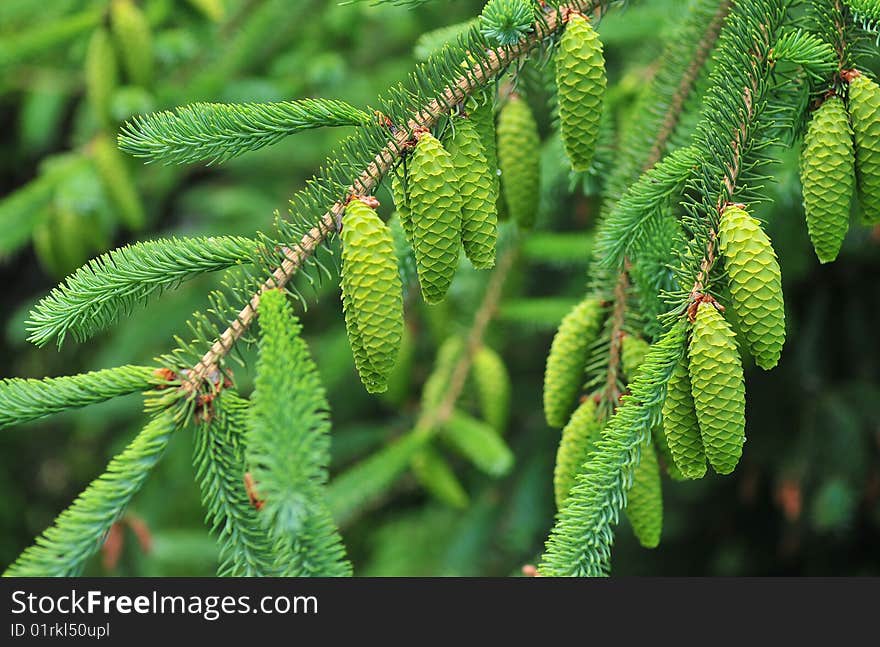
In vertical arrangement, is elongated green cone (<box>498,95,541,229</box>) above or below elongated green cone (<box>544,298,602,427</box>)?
above

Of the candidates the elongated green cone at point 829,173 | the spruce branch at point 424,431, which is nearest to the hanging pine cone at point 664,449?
the elongated green cone at point 829,173

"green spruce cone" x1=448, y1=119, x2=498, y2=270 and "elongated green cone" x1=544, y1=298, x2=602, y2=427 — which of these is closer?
"green spruce cone" x1=448, y1=119, x2=498, y2=270

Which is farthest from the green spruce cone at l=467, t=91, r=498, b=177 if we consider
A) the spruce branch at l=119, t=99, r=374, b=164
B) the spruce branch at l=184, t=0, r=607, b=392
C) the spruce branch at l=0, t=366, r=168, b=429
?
the spruce branch at l=0, t=366, r=168, b=429

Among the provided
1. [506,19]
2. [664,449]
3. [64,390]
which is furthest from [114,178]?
[664,449]

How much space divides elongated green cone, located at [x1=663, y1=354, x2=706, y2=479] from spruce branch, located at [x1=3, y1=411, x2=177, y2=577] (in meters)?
0.56

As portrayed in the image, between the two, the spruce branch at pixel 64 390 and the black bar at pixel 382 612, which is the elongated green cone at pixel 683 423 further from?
the spruce branch at pixel 64 390

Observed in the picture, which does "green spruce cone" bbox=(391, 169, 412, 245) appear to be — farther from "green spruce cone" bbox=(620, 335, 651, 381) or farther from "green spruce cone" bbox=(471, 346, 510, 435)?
"green spruce cone" bbox=(471, 346, 510, 435)

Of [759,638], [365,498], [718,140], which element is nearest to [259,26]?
[365,498]

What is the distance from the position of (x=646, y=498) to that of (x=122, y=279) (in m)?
0.70

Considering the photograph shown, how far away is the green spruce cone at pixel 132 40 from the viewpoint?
7.45ft

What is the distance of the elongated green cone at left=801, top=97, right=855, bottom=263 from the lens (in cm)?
98

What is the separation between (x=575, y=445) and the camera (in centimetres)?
111

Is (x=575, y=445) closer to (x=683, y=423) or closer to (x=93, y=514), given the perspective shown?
(x=683, y=423)

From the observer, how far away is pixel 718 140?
1.04m
